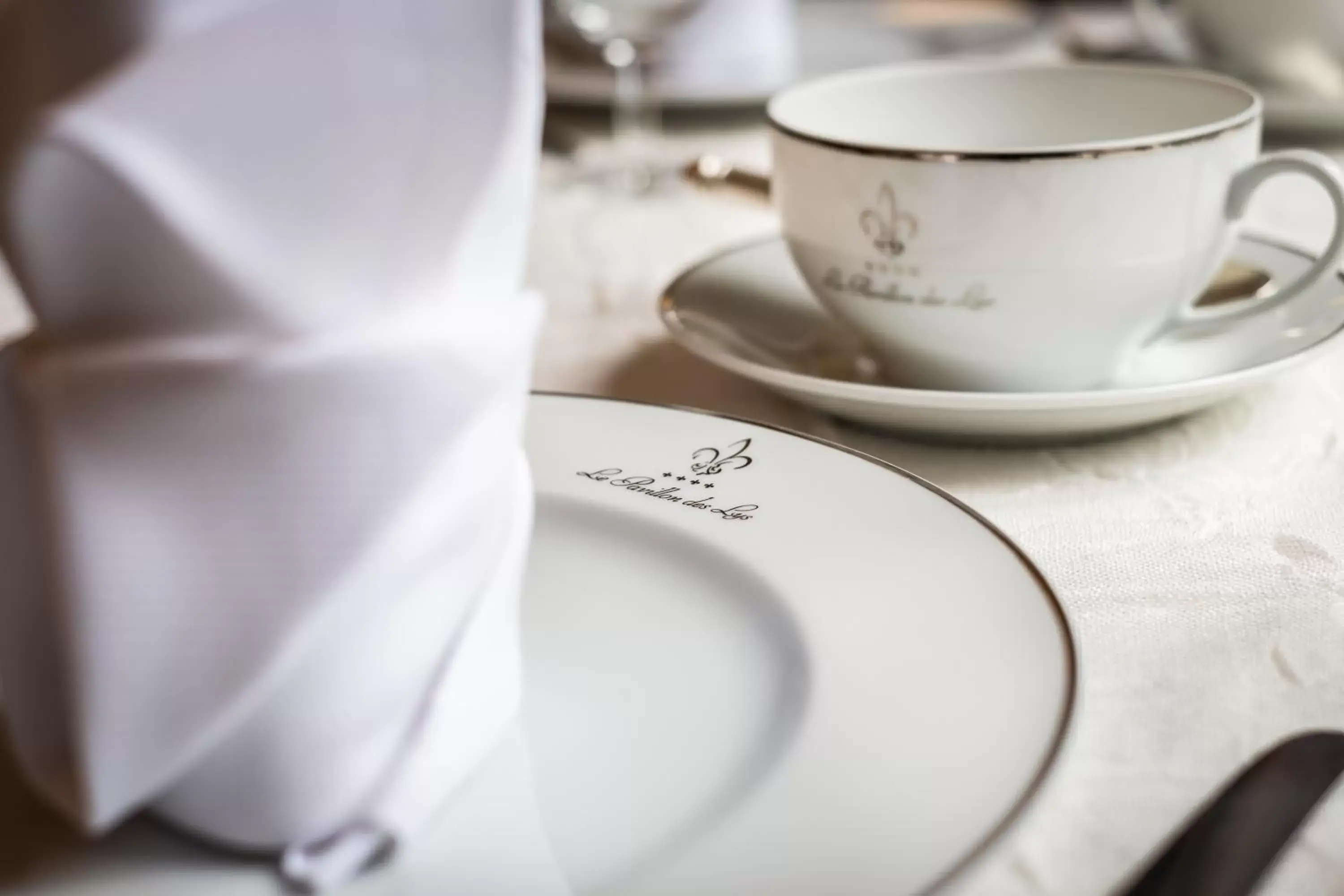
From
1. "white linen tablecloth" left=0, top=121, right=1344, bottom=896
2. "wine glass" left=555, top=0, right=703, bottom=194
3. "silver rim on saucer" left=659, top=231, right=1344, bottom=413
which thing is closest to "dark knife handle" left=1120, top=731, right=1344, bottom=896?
"white linen tablecloth" left=0, top=121, right=1344, bottom=896

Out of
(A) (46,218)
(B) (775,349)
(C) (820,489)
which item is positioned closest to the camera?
(A) (46,218)

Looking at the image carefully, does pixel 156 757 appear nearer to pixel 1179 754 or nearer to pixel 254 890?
pixel 254 890

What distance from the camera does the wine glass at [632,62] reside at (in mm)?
613

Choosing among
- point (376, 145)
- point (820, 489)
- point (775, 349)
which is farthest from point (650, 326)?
point (376, 145)

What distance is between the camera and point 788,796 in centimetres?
18

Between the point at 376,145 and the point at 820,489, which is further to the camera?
the point at 820,489

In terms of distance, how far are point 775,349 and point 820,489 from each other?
0.12 metres

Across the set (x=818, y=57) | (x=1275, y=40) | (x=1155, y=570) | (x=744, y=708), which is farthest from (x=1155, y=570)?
(x=818, y=57)

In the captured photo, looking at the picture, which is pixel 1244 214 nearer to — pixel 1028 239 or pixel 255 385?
pixel 1028 239

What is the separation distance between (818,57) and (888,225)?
49 centimetres

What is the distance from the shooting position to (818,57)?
79cm

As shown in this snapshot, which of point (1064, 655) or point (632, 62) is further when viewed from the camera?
point (632, 62)

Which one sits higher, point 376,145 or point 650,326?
point 376,145

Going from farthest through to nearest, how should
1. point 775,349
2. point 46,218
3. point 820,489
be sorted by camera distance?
point 775,349 < point 820,489 < point 46,218
